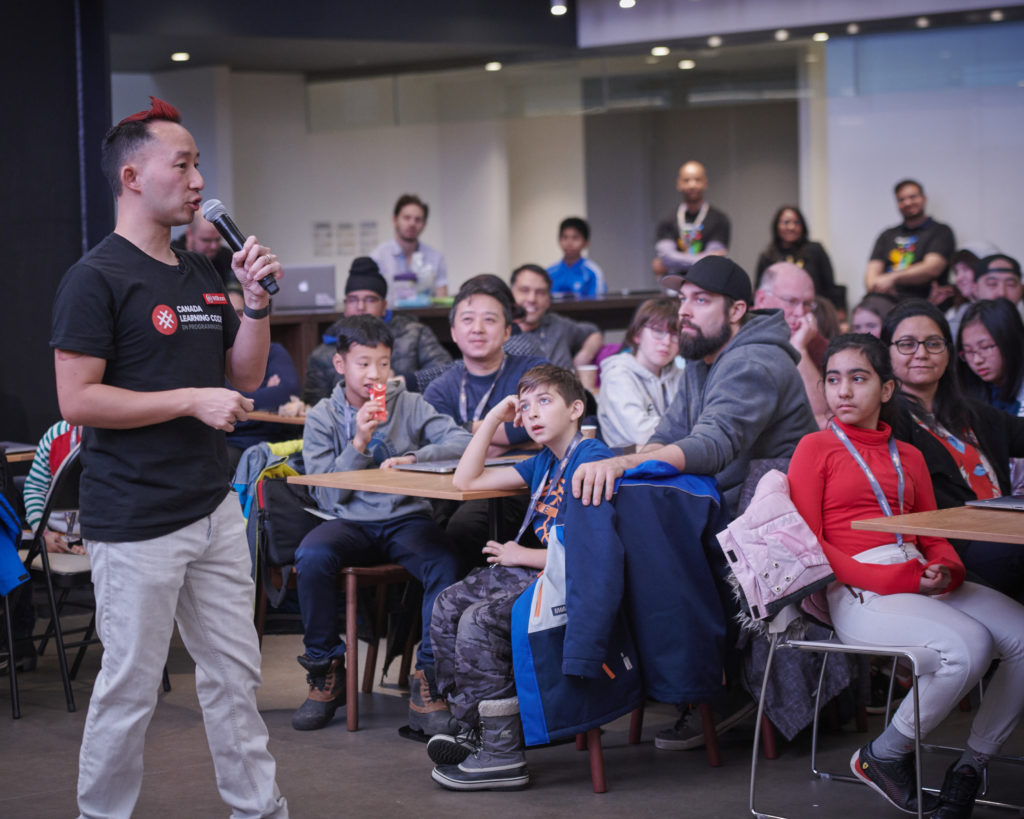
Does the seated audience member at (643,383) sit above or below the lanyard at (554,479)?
above

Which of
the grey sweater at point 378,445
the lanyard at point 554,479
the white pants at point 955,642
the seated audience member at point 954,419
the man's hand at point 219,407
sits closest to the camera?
the man's hand at point 219,407

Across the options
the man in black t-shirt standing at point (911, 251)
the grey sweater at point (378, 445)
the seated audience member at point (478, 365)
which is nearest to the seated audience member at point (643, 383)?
the seated audience member at point (478, 365)

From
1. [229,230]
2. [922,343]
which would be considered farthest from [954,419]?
[229,230]

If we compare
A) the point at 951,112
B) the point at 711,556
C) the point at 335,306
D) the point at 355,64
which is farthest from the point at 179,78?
the point at 711,556

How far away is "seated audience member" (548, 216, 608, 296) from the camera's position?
9.91m

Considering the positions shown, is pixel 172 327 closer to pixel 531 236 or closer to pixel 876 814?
pixel 876 814

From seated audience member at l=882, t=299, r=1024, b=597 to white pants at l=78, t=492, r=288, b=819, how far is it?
2043mm

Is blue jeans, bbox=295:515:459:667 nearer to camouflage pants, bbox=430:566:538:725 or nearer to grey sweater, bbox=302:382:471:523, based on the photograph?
grey sweater, bbox=302:382:471:523

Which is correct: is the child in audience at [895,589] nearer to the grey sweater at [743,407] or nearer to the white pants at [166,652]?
the grey sweater at [743,407]

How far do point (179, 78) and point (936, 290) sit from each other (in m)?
6.57

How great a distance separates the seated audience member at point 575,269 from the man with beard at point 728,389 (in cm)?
579

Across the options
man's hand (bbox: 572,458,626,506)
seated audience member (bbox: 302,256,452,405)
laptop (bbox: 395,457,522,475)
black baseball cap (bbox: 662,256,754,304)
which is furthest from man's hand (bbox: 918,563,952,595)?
seated audience member (bbox: 302,256,452,405)

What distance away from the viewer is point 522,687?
347 cm

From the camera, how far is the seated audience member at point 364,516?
4.18 meters
